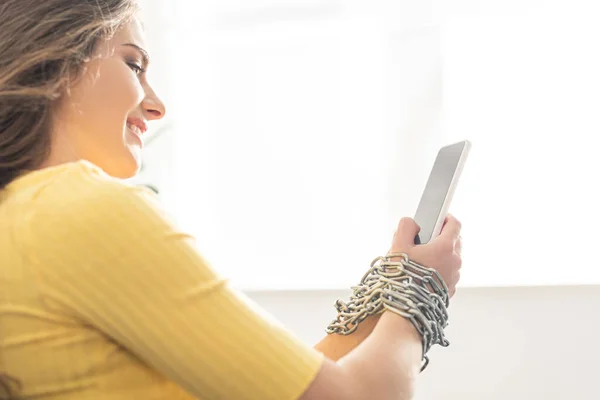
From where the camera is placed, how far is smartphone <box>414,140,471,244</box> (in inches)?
37.3

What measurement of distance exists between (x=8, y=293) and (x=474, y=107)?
1.75 m

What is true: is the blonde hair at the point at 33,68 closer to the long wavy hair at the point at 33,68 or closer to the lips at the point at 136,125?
the long wavy hair at the point at 33,68

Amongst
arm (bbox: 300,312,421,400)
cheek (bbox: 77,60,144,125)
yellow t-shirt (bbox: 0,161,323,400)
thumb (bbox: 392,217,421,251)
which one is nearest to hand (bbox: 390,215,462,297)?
thumb (bbox: 392,217,421,251)

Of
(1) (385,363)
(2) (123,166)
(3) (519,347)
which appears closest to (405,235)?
(1) (385,363)

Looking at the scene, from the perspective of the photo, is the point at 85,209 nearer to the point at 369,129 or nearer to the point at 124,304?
the point at 124,304

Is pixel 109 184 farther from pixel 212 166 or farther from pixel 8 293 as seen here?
pixel 212 166

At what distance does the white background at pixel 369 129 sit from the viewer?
83.0 inches

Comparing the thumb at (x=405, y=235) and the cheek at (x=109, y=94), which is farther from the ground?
the cheek at (x=109, y=94)

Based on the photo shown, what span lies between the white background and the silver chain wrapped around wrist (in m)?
1.32

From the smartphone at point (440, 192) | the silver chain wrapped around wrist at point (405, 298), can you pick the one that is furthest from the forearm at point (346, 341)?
the smartphone at point (440, 192)

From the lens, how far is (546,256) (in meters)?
2.09

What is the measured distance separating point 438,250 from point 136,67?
44cm

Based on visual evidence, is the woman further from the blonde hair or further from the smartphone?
the smartphone

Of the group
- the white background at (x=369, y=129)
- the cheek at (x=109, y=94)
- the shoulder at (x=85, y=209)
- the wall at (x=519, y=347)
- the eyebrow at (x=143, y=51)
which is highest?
the eyebrow at (x=143, y=51)
